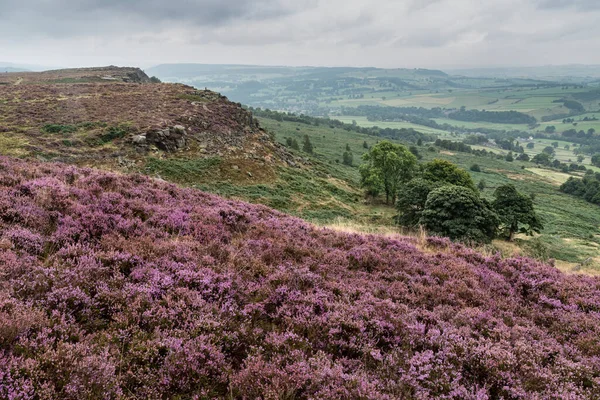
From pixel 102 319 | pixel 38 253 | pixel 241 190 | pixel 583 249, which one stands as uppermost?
pixel 38 253

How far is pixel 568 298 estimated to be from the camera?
740 centimetres

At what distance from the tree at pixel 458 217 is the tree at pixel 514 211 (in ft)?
21.8

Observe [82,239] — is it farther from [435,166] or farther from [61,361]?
[435,166]

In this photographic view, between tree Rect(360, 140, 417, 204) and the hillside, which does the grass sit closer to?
the hillside

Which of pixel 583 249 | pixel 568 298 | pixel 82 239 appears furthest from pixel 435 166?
pixel 82 239

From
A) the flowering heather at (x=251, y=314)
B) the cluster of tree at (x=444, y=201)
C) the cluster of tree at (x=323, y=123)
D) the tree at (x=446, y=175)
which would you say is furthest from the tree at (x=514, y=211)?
the cluster of tree at (x=323, y=123)

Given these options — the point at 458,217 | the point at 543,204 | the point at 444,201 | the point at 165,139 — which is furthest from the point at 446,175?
the point at 543,204

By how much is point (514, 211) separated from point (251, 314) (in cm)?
3589

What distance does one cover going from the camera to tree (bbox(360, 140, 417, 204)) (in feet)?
151

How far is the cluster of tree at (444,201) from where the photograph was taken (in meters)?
Result: 25.8

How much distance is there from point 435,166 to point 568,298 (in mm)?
38985

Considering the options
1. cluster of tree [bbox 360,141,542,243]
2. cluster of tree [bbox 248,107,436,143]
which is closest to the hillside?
cluster of tree [bbox 360,141,542,243]

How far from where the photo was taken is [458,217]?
26.0m

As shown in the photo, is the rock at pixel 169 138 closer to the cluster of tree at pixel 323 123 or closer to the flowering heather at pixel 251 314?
the flowering heather at pixel 251 314
